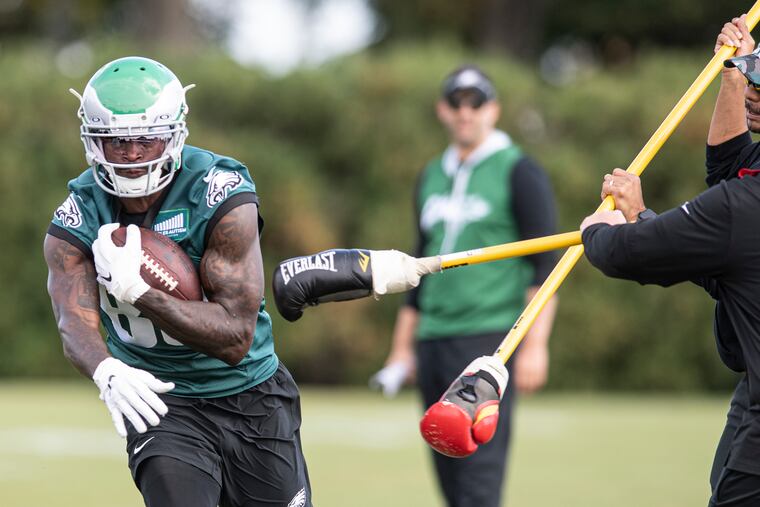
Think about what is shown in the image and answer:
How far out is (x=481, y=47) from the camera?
69.1 feet

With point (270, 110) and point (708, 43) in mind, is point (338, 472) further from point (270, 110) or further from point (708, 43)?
point (708, 43)

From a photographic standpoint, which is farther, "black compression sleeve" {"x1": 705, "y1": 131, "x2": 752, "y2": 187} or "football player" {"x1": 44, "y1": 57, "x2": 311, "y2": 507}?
"black compression sleeve" {"x1": 705, "y1": 131, "x2": 752, "y2": 187}

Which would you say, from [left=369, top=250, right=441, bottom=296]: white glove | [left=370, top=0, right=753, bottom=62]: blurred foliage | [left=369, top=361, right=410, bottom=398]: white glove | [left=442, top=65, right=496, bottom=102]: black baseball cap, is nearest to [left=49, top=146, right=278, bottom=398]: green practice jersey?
[left=369, top=250, right=441, bottom=296]: white glove

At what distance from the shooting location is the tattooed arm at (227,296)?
3.94m

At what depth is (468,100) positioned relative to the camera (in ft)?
20.2

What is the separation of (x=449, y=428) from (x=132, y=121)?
1.50m

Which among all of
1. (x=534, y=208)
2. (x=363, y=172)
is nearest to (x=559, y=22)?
(x=363, y=172)

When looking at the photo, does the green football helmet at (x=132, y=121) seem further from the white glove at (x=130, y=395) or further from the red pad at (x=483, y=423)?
the red pad at (x=483, y=423)

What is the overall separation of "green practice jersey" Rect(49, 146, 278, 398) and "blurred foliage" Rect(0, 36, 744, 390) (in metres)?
9.04

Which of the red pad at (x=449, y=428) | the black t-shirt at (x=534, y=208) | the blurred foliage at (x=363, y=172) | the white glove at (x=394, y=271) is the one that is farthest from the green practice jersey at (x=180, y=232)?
the blurred foliage at (x=363, y=172)

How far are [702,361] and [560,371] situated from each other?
1.68 meters

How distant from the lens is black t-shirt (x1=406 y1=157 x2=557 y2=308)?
5.91 m

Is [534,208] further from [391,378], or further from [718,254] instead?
[718,254]

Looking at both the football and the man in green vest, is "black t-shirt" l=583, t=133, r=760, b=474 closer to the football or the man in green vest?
the football
